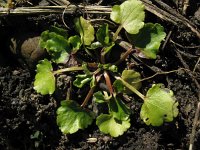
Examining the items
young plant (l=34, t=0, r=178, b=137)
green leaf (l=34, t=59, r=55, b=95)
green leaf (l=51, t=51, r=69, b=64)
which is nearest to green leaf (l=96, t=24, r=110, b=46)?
young plant (l=34, t=0, r=178, b=137)

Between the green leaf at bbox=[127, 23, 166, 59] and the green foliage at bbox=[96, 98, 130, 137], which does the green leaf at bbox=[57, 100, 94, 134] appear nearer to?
the green foliage at bbox=[96, 98, 130, 137]

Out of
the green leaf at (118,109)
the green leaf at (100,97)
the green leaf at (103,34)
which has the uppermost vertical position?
the green leaf at (103,34)

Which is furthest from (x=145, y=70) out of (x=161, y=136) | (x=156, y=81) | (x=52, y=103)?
(x=52, y=103)

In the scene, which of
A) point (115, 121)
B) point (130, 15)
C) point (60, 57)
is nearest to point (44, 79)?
point (60, 57)

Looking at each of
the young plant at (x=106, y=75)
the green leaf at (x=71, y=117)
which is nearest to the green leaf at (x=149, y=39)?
the young plant at (x=106, y=75)

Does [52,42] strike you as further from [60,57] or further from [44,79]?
[44,79]

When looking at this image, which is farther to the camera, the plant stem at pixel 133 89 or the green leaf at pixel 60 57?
the green leaf at pixel 60 57

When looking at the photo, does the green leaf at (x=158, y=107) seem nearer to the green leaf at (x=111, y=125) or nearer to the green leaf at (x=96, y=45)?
the green leaf at (x=111, y=125)
